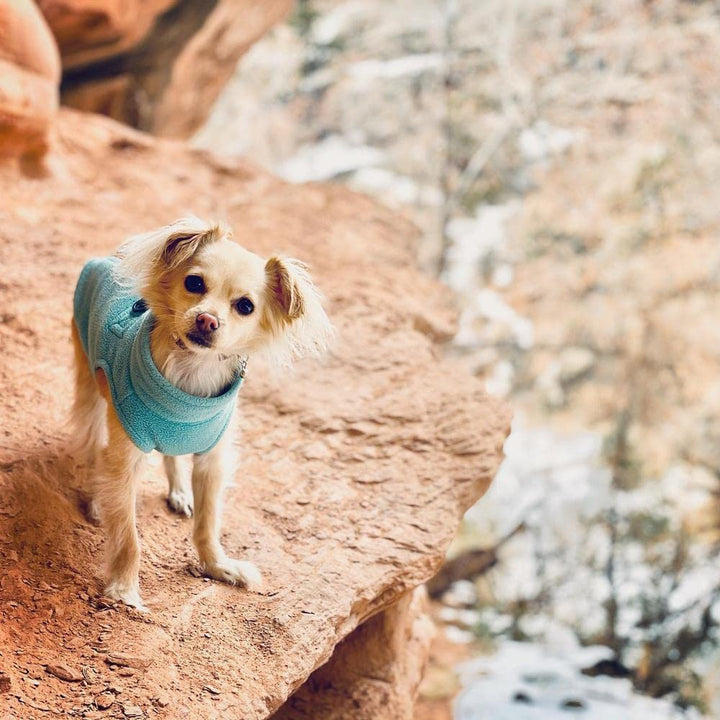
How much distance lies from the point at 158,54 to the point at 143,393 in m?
5.91

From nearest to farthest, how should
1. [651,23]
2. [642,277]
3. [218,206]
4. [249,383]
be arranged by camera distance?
[249,383] → [218,206] → [642,277] → [651,23]

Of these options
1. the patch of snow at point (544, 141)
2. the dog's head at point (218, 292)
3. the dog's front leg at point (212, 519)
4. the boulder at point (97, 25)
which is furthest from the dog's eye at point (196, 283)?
the patch of snow at point (544, 141)

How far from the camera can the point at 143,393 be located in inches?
103

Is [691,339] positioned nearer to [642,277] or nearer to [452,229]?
[642,277]

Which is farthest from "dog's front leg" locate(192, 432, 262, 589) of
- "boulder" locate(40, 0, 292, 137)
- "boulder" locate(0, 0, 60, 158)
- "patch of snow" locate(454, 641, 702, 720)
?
"boulder" locate(40, 0, 292, 137)

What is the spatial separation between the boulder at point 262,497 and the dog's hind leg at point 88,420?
95mm

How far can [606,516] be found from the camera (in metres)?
8.43

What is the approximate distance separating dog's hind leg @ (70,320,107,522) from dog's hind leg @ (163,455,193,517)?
287mm

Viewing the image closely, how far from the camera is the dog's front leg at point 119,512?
2660 mm

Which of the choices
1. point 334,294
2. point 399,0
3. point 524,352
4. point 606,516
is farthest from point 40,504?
point 399,0

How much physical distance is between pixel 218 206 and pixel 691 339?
5.56 meters

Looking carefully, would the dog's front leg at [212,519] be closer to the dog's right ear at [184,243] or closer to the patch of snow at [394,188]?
the dog's right ear at [184,243]

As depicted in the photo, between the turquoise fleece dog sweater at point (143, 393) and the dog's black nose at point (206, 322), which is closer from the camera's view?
the dog's black nose at point (206, 322)

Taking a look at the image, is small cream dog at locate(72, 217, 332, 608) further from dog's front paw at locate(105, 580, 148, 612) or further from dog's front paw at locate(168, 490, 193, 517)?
dog's front paw at locate(168, 490, 193, 517)
